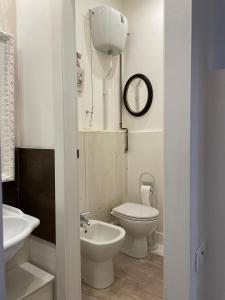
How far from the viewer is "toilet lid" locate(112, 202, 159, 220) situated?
247 centimetres

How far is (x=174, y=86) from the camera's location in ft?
3.21

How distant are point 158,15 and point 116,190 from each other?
2.02 m

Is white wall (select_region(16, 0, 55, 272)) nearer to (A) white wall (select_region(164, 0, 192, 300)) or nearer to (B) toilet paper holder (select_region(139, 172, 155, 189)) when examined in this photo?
(A) white wall (select_region(164, 0, 192, 300))

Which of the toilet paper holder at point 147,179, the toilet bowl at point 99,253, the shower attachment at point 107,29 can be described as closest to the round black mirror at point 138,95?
the shower attachment at point 107,29

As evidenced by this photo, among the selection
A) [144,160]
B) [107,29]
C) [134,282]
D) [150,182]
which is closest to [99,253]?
[134,282]

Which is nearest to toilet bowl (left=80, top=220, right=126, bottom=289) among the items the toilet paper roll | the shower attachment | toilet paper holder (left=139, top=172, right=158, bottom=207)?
the toilet paper roll

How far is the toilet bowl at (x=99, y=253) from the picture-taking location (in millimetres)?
2010

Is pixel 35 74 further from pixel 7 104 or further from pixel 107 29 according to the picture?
pixel 107 29

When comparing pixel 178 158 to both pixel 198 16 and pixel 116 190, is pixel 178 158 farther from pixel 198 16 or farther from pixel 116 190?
pixel 116 190

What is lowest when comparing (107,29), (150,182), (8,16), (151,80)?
(150,182)

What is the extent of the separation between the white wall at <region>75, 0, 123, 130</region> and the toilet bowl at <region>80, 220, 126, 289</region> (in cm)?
106

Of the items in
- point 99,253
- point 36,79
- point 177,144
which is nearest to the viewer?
point 177,144

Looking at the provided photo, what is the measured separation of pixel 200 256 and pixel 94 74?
217 cm

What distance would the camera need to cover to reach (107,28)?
259 centimetres
